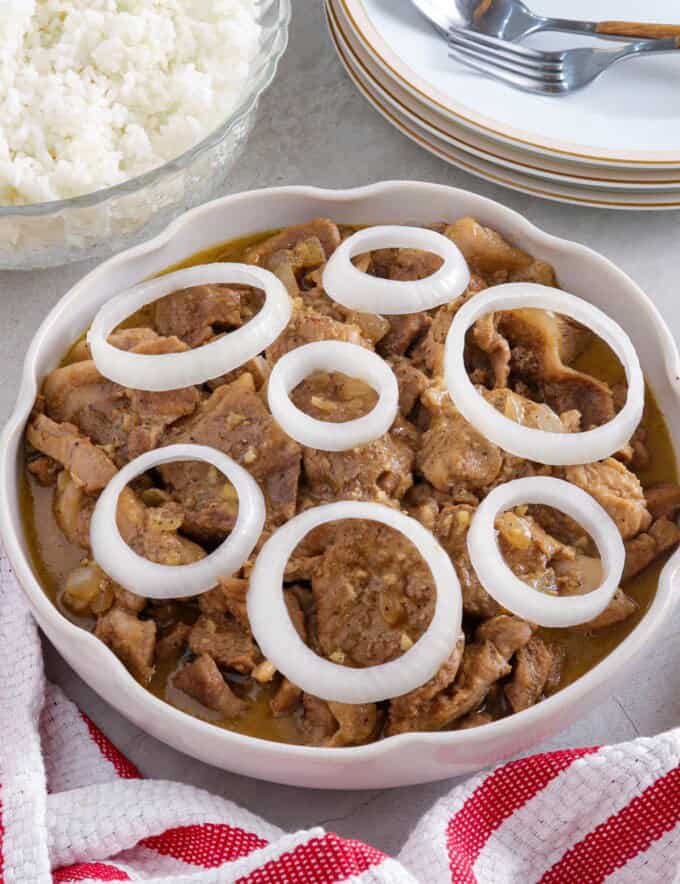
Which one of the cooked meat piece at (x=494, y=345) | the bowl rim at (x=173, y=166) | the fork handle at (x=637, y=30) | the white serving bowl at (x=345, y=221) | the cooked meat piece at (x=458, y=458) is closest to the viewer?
the white serving bowl at (x=345, y=221)

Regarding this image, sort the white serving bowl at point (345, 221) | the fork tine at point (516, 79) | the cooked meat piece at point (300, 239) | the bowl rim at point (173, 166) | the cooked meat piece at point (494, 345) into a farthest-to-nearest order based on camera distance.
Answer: the fork tine at point (516, 79) < the cooked meat piece at point (300, 239) < the bowl rim at point (173, 166) < the cooked meat piece at point (494, 345) < the white serving bowl at point (345, 221)

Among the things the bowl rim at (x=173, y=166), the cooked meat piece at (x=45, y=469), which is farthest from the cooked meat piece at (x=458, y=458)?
the bowl rim at (x=173, y=166)

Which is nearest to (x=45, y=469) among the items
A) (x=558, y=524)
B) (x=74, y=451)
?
(x=74, y=451)

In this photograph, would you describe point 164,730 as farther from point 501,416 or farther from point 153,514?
point 501,416

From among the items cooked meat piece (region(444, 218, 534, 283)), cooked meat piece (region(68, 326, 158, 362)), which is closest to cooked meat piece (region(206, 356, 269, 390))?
cooked meat piece (region(68, 326, 158, 362))

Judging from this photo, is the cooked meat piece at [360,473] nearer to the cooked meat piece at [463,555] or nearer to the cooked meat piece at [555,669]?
the cooked meat piece at [463,555]

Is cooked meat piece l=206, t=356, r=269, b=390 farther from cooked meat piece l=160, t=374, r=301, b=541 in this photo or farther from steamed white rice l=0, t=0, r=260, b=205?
steamed white rice l=0, t=0, r=260, b=205

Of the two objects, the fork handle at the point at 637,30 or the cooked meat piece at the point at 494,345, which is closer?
the cooked meat piece at the point at 494,345
